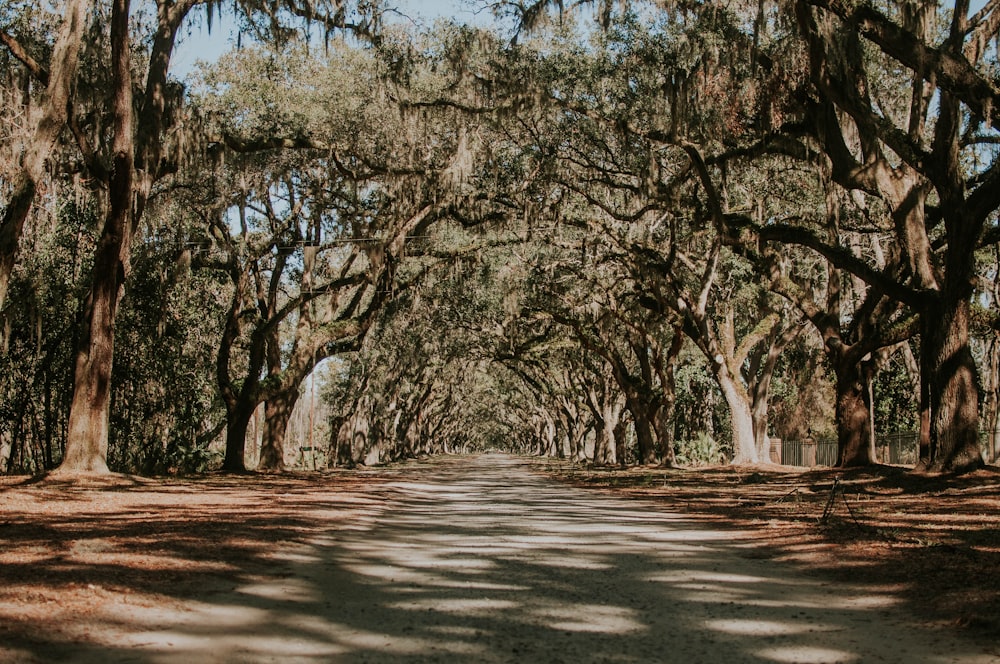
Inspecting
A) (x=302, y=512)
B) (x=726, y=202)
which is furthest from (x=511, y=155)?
(x=302, y=512)

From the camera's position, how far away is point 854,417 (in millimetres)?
18297

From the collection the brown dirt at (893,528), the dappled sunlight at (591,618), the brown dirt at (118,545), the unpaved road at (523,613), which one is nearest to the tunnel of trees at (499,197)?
the brown dirt at (893,528)

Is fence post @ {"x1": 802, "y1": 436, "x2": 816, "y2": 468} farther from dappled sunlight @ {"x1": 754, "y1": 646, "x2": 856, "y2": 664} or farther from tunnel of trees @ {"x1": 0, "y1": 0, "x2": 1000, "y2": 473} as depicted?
dappled sunlight @ {"x1": 754, "y1": 646, "x2": 856, "y2": 664}

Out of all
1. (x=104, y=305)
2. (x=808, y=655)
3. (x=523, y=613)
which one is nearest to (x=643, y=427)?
(x=104, y=305)

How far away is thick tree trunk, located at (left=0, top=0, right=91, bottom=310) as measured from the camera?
11.3 metres

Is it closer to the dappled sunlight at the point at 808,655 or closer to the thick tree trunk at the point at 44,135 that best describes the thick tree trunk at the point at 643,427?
the thick tree trunk at the point at 44,135

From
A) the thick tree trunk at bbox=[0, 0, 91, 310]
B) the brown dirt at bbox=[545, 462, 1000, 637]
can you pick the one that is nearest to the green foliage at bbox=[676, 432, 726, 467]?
the brown dirt at bbox=[545, 462, 1000, 637]

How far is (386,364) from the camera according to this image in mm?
39781

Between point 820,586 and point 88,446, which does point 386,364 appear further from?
point 820,586

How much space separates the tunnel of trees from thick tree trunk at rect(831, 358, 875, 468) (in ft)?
0.18

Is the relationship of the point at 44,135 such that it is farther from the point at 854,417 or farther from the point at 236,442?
the point at 854,417

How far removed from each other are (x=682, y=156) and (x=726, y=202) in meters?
1.59

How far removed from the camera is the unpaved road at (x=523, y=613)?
4223 millimetres

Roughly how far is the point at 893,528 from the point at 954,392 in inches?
195
